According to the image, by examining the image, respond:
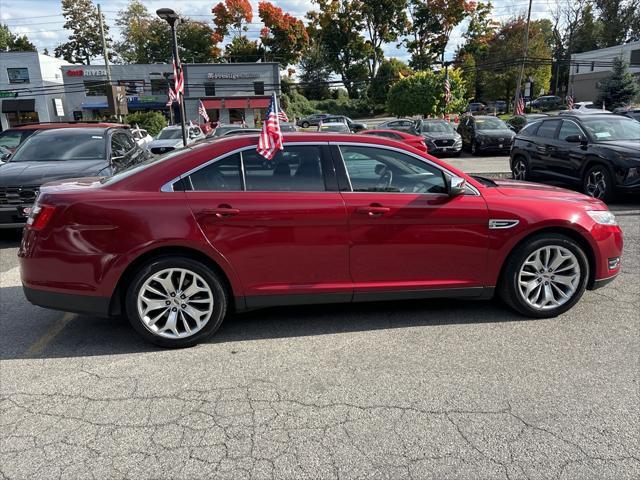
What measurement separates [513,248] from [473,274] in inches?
15.9

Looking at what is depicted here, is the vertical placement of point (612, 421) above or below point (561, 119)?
below

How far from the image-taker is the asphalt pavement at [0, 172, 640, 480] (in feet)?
8.46

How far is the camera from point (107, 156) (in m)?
8.16

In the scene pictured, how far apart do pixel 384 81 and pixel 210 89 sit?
2311cm

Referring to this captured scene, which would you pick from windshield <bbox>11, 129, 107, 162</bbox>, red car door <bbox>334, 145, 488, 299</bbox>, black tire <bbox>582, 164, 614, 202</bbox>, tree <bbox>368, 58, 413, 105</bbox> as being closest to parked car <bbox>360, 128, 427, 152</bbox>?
black tire <bbox>582, 164, 614, 202</bbox>

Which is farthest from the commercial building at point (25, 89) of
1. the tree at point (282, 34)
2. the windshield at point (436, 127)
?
the windshield at point (436, 127)

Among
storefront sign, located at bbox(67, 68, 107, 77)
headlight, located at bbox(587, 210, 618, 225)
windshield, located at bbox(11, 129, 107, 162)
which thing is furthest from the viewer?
storefront sign, located at bbox(67, 68, 107, 77)

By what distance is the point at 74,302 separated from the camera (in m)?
3.79

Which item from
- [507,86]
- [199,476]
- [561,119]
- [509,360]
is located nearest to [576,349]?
[509,360]

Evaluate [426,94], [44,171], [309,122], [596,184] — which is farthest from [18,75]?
[596,184]

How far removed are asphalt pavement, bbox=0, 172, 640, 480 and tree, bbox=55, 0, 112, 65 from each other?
89.2 m

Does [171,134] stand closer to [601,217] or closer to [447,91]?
[447,91]

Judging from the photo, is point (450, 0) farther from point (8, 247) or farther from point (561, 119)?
point (8, 247)

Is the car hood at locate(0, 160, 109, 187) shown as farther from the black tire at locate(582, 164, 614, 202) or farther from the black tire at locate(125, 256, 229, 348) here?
the black tire at locate(582, 164, 614, 202)
